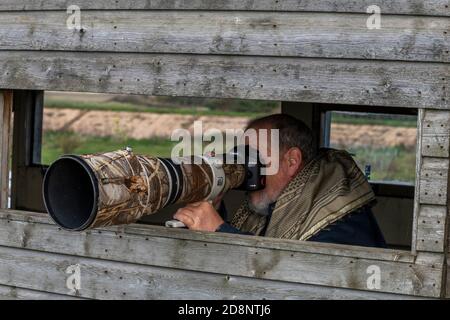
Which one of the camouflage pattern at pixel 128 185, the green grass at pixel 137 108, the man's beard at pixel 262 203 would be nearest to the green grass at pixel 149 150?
the green grass at pixel 137 108

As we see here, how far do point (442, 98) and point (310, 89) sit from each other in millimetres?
563

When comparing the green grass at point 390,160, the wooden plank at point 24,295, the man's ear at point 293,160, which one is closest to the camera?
the wooden plank at point 24,295

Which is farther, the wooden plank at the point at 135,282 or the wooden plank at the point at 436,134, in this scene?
the wooden plank at the point at 135,282

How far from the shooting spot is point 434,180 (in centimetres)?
378

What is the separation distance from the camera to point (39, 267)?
184 inches

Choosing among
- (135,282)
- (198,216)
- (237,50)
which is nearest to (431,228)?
(198,216)

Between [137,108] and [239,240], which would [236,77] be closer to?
[239,240]

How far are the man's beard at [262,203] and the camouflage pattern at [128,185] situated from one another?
981mm

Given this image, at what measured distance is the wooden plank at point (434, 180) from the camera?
3.76 metres

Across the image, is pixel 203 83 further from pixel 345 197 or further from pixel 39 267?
pixel 39 267

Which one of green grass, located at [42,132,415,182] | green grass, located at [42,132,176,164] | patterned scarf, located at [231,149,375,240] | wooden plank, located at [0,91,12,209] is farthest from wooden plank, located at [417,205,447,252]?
green grass, located at [42,132,176,164]

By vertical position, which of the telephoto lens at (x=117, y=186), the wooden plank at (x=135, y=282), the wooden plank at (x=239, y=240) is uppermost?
the telephoto lens at (x=117, y=186)

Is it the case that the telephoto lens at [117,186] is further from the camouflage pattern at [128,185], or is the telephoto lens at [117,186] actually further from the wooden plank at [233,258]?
the wooden plank at [233,258]
